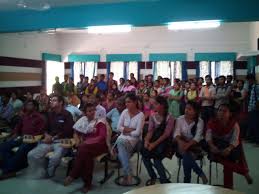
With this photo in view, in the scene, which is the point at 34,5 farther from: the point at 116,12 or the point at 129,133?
the point at 129,133

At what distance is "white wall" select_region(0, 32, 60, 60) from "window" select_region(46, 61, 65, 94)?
0.49 m

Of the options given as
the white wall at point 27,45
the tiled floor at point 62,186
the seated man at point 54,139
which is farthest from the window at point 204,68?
the seated man at point 54,139

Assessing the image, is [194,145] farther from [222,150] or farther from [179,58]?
[179,58]

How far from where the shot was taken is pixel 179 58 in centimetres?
1006

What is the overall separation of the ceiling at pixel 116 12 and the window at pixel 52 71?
5.49m

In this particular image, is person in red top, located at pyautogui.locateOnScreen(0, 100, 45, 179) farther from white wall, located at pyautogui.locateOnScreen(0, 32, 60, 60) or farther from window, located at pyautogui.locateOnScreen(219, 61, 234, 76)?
window, located at pyautogui.locateOnScreen(219, 61, 234, 76)

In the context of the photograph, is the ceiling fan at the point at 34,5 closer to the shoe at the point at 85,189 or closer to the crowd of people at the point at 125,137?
the crowd of people at the point at 125,137

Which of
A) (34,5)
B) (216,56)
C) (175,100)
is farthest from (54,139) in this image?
(216,56)

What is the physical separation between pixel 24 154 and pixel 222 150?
266 centimetres

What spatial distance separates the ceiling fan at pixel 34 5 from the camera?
4.84 m

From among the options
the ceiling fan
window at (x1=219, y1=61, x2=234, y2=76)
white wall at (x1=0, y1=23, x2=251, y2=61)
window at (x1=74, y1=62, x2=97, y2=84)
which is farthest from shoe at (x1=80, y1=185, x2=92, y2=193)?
window at (x1=74, y1=62, x2=97, y2=84)

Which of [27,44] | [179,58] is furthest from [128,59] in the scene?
[27,44]

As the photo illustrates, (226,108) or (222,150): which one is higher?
(226,108)

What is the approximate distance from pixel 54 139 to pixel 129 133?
3.52ft
